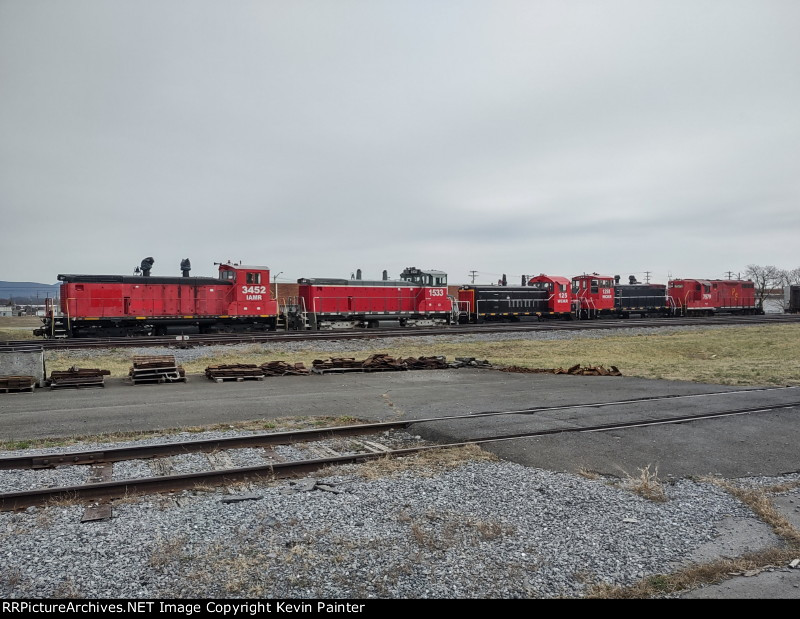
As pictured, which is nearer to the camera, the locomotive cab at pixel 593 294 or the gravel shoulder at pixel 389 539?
the gravel shoulder at pixel 389 539

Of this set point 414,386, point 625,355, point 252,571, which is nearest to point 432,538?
point 252,571

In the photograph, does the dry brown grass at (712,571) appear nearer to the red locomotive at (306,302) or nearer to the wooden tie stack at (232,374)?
the wooden tie stack at (232,374)

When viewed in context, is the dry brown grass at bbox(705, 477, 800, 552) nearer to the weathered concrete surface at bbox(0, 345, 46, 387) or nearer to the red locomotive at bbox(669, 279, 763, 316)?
the weathered concrete surface at bbox(0, 345, 46, 387)

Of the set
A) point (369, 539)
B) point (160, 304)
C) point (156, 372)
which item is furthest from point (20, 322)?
point (369, 539)

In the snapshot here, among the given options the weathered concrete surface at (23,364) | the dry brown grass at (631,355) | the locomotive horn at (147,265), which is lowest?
the dry brown grass at (631,355)

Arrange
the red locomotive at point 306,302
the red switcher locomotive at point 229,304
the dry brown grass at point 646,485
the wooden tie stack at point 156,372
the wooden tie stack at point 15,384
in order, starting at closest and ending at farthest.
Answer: the dry brown grass at point 646,485
the wooden tie stack at point 15,384
the wooden tie stack at point 156,372
the red switcher locomotive at point 229,304
the red locomotive at point 306,302

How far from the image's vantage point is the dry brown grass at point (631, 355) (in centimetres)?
1759

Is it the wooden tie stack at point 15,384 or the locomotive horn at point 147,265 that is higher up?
the locomotive horn at point 147,265

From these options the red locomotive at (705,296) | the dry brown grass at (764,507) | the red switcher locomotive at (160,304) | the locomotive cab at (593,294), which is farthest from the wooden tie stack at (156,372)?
the red locomotive at (705,296)

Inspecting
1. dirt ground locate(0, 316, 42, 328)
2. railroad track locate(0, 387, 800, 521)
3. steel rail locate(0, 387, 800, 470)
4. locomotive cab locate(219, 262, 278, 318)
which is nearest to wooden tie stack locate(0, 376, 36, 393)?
railroad track locate(0, 387, 800, 521)

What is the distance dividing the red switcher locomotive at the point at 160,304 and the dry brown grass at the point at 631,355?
631 cm

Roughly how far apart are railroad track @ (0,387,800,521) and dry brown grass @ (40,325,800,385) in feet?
23.4

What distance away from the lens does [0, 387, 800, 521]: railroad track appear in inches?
235

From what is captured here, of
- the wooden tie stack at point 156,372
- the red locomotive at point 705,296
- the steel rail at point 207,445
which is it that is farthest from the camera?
the red locomotive at point 705,296
